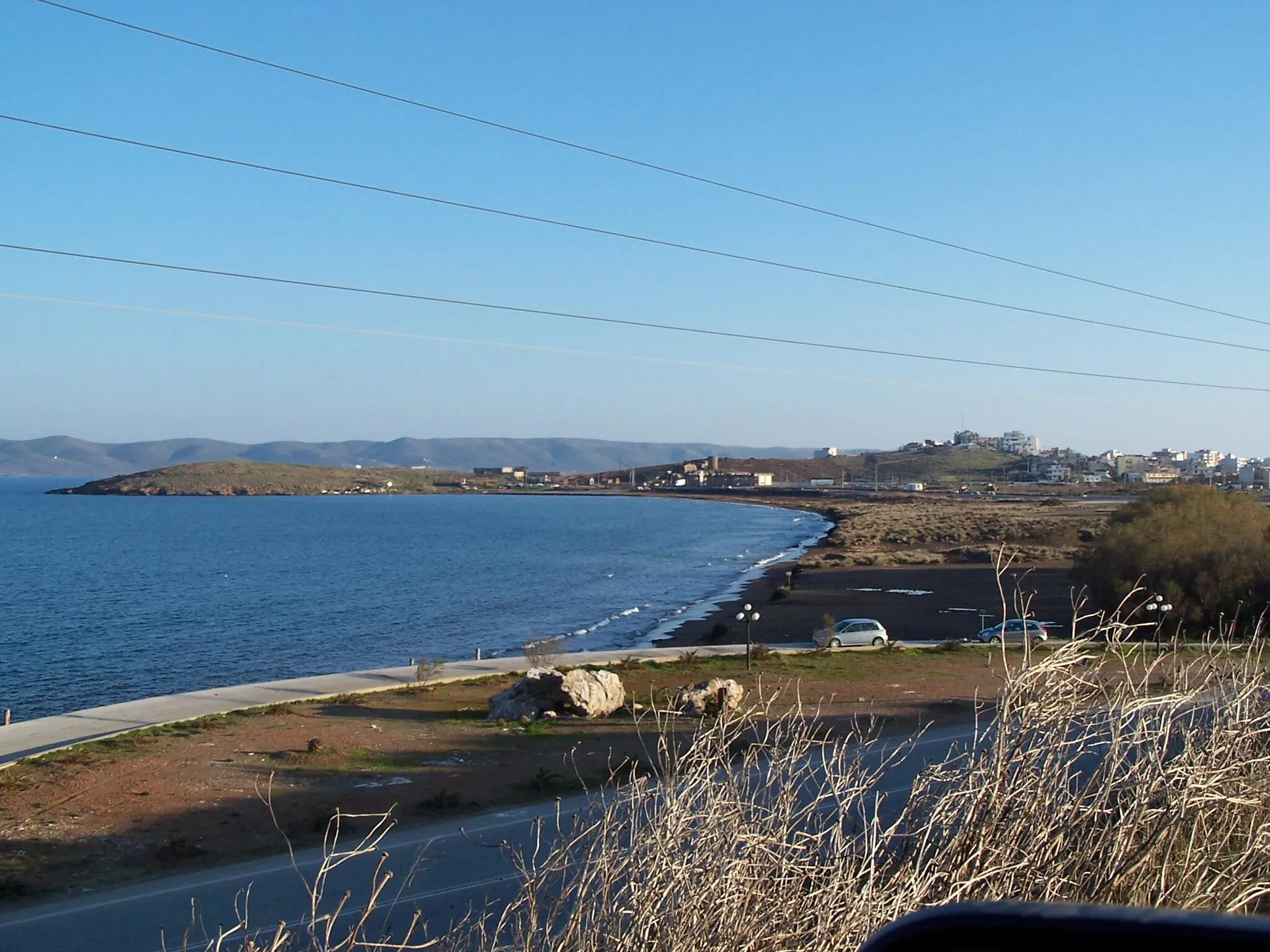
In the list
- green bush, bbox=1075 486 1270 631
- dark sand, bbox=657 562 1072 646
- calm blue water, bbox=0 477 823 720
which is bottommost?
calm blue water, bbox=0 477 823 720

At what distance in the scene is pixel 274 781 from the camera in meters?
16.3

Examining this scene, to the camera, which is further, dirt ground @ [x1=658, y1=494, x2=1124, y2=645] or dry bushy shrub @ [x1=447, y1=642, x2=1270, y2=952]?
dirt ground @ [x1=658, y1=494, x2=1124, y2=645]

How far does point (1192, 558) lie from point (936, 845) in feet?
106

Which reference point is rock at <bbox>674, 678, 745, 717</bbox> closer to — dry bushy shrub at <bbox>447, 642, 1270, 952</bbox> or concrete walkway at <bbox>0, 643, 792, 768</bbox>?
concrete walkway at <bbox>0, 643, 792, 768</bbox>

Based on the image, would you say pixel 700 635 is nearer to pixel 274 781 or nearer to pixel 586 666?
pixel 586 666

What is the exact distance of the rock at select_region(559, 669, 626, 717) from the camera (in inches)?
846

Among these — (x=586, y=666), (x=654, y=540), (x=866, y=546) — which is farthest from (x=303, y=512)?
(x=586, y=666)

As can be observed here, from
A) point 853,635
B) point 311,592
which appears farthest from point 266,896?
point 311,592

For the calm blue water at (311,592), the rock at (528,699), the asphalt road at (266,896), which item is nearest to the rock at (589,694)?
the rock at (528,699)

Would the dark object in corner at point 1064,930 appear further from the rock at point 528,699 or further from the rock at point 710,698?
the rock at point 528,699

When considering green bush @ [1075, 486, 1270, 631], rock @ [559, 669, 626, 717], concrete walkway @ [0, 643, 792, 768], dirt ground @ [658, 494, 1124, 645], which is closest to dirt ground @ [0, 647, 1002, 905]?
rock @ [559, 669, 626, 717]

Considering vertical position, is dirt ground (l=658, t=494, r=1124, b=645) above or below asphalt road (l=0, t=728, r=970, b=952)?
below

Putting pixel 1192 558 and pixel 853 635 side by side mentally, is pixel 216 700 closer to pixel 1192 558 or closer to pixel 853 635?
pixel 853 635

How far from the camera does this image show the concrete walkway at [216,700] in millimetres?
20891
